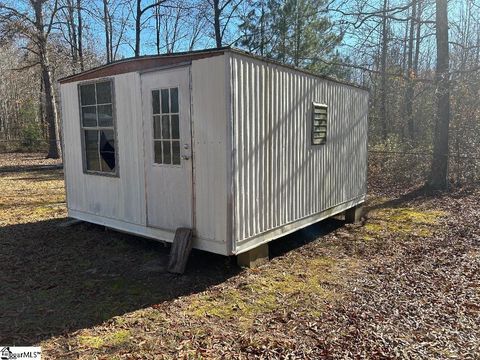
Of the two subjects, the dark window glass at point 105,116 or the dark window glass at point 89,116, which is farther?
the dark window glass at point 89,116

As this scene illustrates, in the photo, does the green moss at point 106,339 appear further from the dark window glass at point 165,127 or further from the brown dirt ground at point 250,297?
the dark window glass at point 165,127

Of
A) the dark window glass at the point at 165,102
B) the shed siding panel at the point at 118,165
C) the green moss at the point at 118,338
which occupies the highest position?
the dark window glass at the point at 165,102

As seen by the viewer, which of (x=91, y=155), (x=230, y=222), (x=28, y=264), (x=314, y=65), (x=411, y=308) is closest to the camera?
(x=411, y=308)

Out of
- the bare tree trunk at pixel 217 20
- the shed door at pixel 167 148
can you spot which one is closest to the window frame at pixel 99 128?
the shed door at pixel 167 148

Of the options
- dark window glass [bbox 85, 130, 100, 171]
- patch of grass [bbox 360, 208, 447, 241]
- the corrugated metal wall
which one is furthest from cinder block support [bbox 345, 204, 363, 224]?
dark window glass [bbox 85, 130, 100, 171]

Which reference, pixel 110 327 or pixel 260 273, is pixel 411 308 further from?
pixel 110 327

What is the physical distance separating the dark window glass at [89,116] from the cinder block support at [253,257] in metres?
2.83

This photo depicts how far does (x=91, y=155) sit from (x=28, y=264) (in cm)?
172

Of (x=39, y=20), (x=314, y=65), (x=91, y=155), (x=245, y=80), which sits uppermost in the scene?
(x=39, y=20)

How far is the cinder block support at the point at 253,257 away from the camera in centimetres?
418

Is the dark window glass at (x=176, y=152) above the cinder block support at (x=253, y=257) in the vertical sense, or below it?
above

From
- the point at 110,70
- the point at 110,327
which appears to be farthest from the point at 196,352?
the point at 110,70

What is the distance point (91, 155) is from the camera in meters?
5.39

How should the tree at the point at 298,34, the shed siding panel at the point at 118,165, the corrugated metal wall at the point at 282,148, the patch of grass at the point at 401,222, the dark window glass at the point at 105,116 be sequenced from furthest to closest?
the tree at the point at 298,34 < the patch of grass at the point at 401,222 < the dark window glass at the point at 105,116 < the shed siding panel at the point at 118,165 < the corrugated metal wall at the point at 282,148
